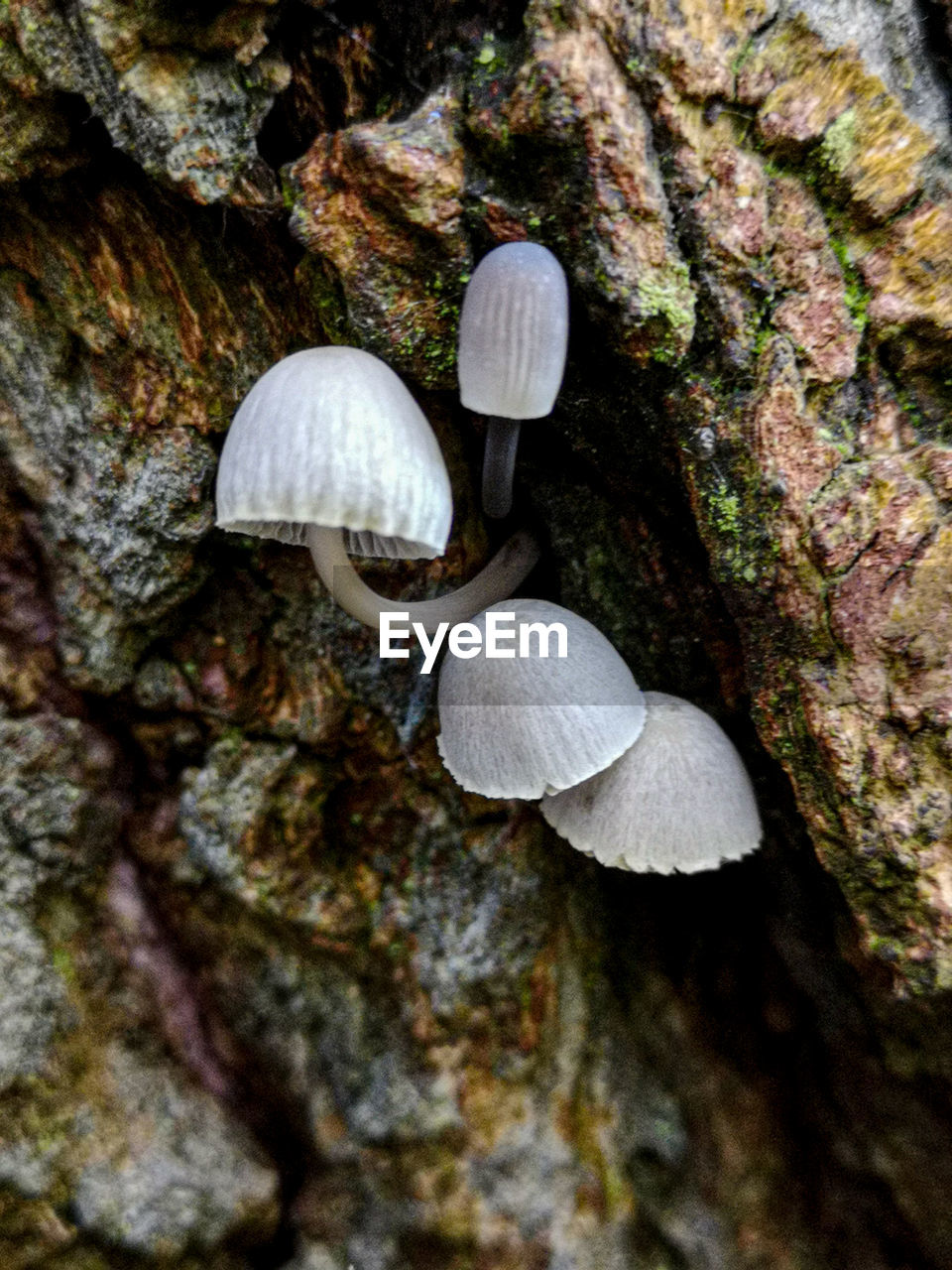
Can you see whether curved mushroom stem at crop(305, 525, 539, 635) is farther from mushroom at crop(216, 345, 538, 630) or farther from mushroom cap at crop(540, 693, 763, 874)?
mushroom cap at crop(540, 693, 763, 874)

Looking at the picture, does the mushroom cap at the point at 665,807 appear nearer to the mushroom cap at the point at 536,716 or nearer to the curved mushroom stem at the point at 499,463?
the mushroom cap at the point at 536,716

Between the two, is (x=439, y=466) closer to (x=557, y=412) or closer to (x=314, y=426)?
(x=314, y=426)

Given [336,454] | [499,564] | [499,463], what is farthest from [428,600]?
[336,454]

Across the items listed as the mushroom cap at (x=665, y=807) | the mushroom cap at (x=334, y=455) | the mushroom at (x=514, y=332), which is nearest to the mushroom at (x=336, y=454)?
the mushroom cap at (x=334, y=455)

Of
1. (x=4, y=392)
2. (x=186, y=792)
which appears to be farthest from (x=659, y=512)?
(x=4, y=392)

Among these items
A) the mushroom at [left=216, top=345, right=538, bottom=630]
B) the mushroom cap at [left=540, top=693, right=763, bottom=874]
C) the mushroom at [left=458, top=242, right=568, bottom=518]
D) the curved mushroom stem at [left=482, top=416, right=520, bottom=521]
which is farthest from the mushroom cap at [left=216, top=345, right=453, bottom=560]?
the mushroom cap at [left=540, top=693, right=763, bottom=874]
